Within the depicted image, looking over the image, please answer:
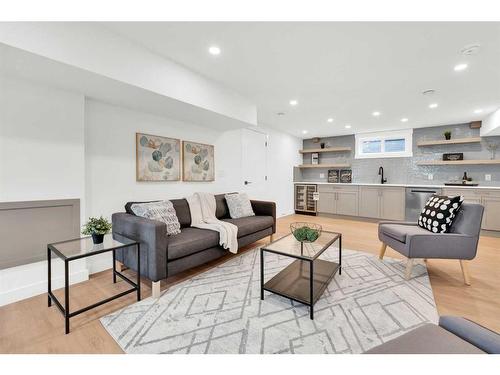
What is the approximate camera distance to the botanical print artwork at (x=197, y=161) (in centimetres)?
A: 344

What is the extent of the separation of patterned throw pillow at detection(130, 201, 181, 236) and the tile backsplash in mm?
4676

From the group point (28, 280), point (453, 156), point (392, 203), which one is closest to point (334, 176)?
point (392, 203)

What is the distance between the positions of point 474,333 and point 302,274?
1.38 metres

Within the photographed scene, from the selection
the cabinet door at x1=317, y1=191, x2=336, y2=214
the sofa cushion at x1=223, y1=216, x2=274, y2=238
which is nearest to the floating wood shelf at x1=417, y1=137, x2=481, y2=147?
the cabinet door at x1=317, y1=191, x2=336, y2=214

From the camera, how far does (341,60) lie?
92.3 inches

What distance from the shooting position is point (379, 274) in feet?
8.29

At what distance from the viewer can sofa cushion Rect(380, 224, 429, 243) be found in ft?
8.11

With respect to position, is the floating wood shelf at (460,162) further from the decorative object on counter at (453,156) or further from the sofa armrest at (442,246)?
the sofa armrest at (442,246)

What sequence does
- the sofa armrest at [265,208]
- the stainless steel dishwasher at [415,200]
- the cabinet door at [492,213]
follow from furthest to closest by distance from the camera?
1. the stainless steel dishwasher at [415,200]
2. the cabinet door at [492,213]
3. the sofa armrest at [265,208]

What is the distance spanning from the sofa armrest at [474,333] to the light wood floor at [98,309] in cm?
109

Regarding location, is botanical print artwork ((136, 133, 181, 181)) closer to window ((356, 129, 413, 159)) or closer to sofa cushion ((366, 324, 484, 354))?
sofa cushion ((366, 324, 484, 354))

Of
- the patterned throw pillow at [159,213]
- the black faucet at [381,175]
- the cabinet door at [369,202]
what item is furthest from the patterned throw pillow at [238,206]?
the black faucet at [381,175]

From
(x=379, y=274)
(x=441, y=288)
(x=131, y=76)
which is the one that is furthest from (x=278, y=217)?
(x=131, y=76)
